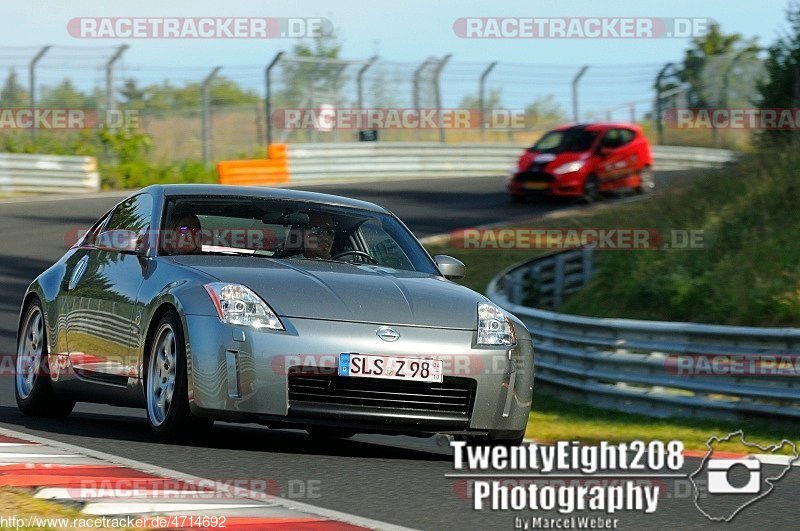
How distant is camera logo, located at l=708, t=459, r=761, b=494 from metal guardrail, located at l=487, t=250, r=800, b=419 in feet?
7.18

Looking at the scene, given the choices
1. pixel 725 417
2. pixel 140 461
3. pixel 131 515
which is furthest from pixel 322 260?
pixel 725 417

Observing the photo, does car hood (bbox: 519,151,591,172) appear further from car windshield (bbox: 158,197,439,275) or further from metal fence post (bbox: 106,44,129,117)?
car windshield (bbox: 158,197,439,275)

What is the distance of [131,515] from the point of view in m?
5.14

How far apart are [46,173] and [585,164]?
33.8ft

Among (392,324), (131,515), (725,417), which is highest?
(392,324)

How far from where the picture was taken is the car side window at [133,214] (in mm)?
8281

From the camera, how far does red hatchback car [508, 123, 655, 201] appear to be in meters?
25.8

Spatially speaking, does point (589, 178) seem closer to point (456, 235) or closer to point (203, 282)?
point (456, 235)

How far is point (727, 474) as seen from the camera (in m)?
6.99

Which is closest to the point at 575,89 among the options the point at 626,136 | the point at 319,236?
the point at 626,136

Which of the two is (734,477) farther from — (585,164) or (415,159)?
(415,159)

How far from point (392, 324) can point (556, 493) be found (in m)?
1.27

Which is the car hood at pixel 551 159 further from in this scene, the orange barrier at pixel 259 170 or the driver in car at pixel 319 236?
the driver in car at pixel 319 236

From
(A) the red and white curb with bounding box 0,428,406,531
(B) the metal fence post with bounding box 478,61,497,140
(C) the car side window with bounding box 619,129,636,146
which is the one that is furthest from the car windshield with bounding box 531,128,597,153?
(A) the red and white curb with bounding box 0,428,406,531
